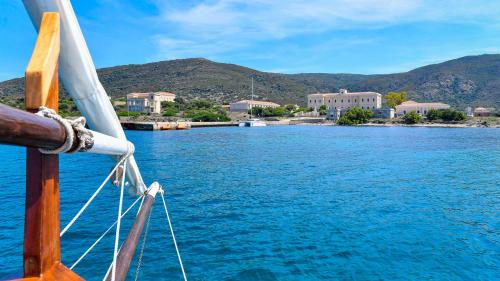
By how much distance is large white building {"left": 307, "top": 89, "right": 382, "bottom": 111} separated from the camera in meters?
161

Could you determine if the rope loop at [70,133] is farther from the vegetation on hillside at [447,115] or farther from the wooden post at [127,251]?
the vegetation on hillside at [447,115]

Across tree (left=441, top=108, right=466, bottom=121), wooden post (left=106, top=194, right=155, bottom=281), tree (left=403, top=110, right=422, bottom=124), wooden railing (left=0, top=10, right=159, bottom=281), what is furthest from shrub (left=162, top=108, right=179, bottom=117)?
wooden railing (left=0, top=10, right=159, bottom=281)

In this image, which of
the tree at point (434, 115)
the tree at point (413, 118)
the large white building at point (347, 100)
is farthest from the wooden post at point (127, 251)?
the large white building at point (347, 100)

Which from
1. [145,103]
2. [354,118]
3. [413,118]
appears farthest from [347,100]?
[145,103]

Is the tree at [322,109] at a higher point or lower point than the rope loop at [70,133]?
higher

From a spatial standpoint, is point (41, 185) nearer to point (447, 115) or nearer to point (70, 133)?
point (70, 133)

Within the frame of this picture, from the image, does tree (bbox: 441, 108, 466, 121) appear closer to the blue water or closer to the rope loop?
the blue water

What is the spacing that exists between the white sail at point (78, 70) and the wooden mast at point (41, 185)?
15.7 inches

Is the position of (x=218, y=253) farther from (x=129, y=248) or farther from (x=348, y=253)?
(x=129, y=248)

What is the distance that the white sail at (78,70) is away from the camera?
9.30 ft

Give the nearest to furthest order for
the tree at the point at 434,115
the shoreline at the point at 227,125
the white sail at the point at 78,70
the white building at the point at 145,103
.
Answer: the white sail at the point at 78,70, the shoreline at the point at 227,125, the tree at the point at 434,115, the white building at the point at 145,103

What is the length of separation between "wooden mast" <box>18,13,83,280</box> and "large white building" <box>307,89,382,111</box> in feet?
531

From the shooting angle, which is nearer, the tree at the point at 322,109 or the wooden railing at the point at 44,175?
the wooden railing at the point at 44,175

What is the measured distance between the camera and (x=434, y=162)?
113 feet
